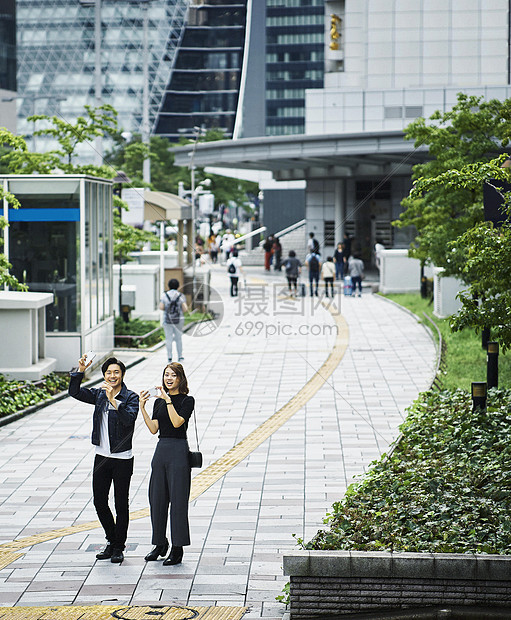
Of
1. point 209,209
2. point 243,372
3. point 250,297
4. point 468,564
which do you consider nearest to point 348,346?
point 243,372

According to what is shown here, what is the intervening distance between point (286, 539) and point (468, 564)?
7.30 ft

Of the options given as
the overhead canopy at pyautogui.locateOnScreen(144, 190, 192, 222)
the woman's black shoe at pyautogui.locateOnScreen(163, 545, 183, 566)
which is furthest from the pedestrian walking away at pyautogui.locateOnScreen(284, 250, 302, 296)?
the woman's black shoe at pyautogui.locateOnScreen(163, 545, 183, 566)

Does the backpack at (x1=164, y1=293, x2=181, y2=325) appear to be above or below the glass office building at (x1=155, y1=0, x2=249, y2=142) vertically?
below

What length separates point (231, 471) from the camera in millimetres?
10984

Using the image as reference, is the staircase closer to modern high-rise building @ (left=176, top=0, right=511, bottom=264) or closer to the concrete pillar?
modern high-rise building @ (left=176, top=0, right=511, bottom=264)

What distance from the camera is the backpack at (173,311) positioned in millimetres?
18609

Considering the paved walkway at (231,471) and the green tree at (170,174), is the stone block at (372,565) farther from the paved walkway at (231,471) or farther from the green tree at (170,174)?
the green tree at (170,174)

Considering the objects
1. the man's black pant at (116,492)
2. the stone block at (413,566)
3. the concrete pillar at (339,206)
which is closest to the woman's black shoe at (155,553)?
the man's black pant at (116,492)

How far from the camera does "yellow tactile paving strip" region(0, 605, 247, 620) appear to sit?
21.6ft

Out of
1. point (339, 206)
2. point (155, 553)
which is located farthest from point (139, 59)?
point (155, 553)

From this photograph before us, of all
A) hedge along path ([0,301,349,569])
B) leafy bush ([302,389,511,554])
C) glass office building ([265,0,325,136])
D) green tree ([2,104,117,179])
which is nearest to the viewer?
leafy bush ([302,389,511,554])

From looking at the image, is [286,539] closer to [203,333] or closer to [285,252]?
[203,333]

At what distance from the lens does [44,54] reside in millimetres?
143500

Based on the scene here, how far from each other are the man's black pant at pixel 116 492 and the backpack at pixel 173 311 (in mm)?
10785
